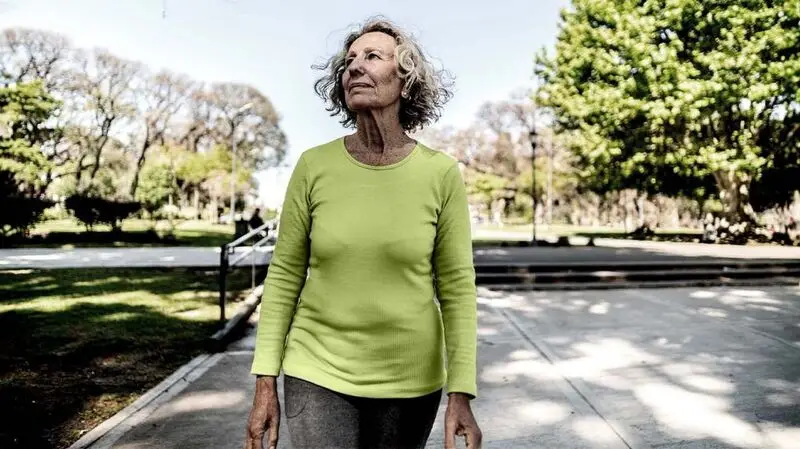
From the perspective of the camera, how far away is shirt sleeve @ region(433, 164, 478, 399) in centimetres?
162

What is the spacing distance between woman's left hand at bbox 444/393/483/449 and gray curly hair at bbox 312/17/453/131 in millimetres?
876

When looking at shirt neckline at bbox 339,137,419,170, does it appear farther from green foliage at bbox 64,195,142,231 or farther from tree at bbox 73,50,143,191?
tree at bbox 73,50,143,191

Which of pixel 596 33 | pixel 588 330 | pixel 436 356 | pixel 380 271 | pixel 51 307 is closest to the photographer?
pixel 380 271

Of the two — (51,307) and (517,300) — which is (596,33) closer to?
(517,300)

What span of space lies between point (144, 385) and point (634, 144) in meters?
25.6

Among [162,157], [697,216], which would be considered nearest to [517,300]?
[162,157]

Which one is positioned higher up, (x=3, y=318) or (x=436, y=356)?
(x=436, y=356)

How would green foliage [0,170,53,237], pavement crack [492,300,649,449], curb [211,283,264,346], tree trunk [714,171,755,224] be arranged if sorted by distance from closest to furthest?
pavement crack [492,300,649,449], curb [211,283,264,346], green foliage [0,170,53,237], tree trunk [714,171,755,224]

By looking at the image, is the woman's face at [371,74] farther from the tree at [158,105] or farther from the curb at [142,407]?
the tree at [158,105]

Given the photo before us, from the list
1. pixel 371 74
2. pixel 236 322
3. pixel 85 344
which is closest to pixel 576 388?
pixel 371 74

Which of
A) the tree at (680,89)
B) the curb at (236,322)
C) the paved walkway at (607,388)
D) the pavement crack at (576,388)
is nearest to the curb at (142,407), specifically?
the paved walkway at (607,388)

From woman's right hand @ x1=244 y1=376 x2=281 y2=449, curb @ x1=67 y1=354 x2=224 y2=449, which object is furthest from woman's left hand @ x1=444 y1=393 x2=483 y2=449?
curb @ x1=67 y1=354 x2=224 y2=449

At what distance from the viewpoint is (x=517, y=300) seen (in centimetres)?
976

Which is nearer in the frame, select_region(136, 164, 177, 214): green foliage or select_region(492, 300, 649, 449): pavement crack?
select_region(492, 300, 649, 449): pavement crack
